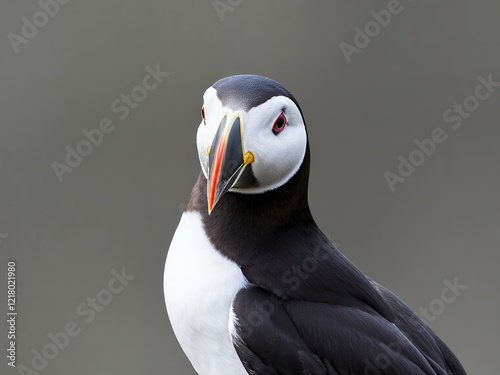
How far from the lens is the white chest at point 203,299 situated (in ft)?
4.23

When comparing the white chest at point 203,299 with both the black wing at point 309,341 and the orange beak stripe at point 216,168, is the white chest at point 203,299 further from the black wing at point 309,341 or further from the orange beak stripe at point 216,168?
the orange beak stripe at point 216,168

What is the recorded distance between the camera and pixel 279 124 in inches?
47.6

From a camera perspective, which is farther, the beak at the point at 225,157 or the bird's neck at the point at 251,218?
the bird's neck at the point at 251,218

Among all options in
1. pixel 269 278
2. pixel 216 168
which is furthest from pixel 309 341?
pixel 216 168

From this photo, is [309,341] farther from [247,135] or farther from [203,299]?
[247,135]

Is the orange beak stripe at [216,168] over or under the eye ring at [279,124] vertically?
under

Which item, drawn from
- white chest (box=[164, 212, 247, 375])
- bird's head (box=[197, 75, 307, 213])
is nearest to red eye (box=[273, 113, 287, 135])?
bird's head (box=[197, 75, 307, 213])

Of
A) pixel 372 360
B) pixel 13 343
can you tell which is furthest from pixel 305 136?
pixel 13 343

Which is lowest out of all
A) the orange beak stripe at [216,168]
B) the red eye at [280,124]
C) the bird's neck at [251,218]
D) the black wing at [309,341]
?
the black wing at [309,341]

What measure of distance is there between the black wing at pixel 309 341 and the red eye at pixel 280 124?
23 cm

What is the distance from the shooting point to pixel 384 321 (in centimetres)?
134

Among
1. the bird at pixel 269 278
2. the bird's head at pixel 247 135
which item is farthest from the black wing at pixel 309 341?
the bird's head at pixel 247 135

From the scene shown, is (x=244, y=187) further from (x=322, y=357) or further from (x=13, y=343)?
(x=13, y=343)

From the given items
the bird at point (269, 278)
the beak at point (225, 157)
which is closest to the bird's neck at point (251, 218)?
the bird at point (269, 278)
